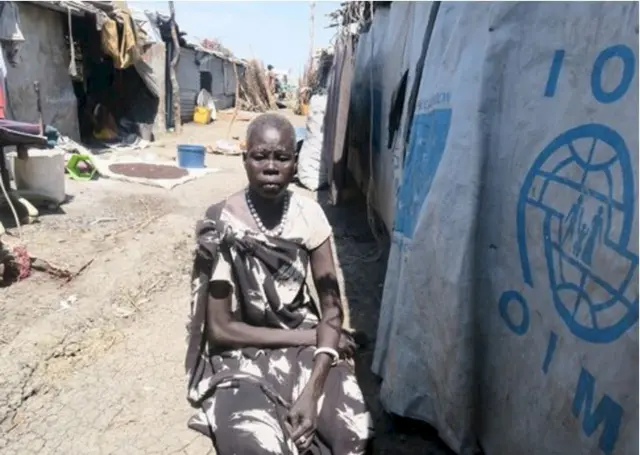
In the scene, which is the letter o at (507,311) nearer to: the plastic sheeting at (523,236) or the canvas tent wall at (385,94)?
the plastic sheeting at (523,236)

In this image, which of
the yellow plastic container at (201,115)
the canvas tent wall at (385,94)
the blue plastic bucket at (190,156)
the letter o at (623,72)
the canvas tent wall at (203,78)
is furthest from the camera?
the yellow plastic container at (201,115)

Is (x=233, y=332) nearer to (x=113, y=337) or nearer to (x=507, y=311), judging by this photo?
(x=507, y=311)

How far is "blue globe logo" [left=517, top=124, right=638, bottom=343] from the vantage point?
1.07 metres

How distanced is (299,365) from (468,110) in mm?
1055

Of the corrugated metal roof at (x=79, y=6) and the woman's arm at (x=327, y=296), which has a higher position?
the corrugated metal roof at (x=79, y=6)

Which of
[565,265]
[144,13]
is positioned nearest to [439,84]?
[565,265]

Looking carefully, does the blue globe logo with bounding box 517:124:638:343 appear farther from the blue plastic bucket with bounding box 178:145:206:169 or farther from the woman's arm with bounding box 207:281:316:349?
the blue plastic bucket with bounding box 178:145:206:169

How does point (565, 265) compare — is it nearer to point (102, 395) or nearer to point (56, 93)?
point (102, 395)

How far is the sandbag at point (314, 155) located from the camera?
6.63 meters

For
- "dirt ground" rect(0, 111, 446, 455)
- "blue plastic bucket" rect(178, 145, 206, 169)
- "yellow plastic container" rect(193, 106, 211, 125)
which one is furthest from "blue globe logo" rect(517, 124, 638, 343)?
"yellow plastic container" rect(193, 106, 211, 125)

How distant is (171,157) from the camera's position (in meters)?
9.16

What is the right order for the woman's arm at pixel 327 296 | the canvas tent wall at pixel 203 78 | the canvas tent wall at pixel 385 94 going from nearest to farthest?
the woman's arm at pixel 327 296, the canvas tent wall at pixel 385 94, the canvas tent wall at pixel 203 78

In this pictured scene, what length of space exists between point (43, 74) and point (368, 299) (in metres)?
7.16

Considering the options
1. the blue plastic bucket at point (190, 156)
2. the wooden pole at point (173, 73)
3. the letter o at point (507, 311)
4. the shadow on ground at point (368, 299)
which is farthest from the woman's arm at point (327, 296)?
the wooden pole at point (173, 73)
